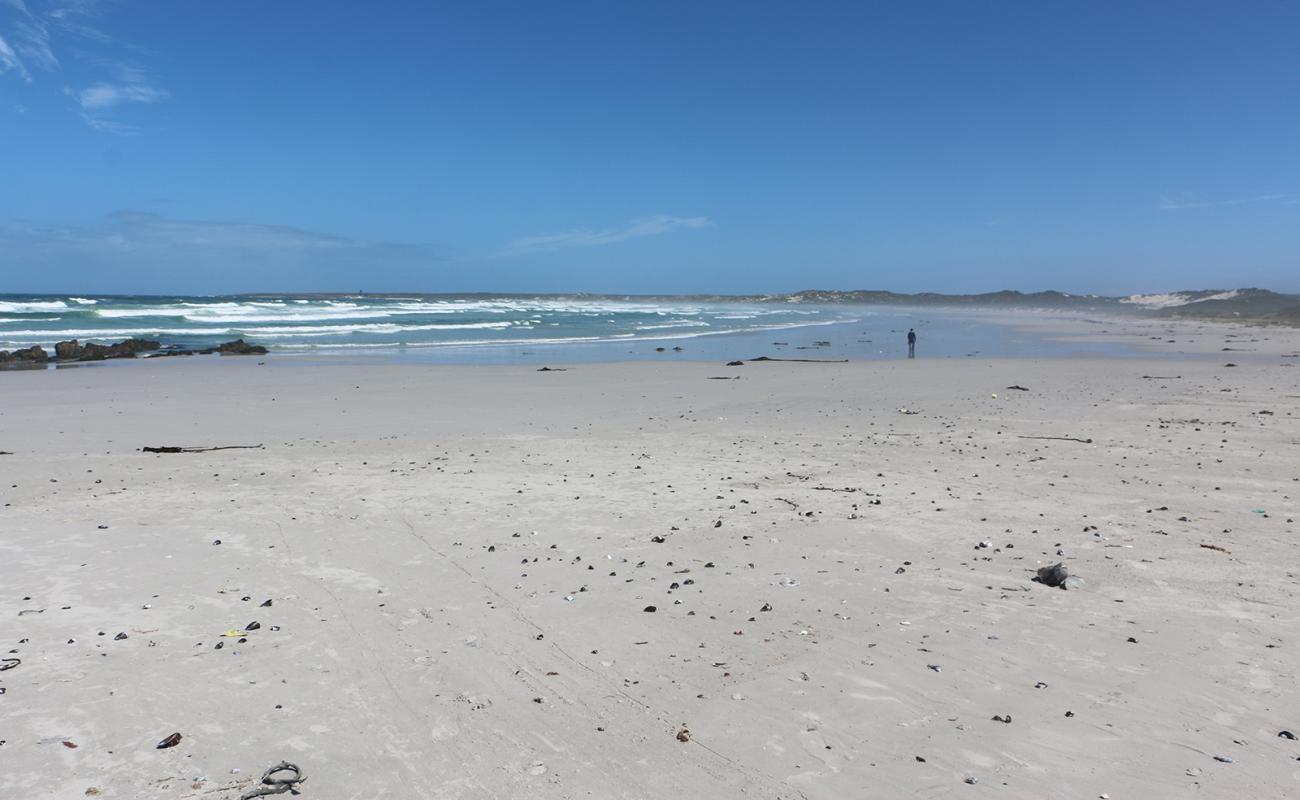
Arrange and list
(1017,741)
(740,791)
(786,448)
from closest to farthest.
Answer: (740,791)
(1017,741)
(786,448)

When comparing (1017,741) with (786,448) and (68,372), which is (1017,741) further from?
(68,372)

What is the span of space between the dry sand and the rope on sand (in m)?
0.07

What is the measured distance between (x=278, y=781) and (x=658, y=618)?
236cm

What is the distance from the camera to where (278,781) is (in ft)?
10.9

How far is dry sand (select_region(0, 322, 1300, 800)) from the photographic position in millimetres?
3482

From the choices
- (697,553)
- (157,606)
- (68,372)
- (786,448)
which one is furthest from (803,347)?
(157,606)

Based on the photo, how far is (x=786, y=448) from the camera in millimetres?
10422

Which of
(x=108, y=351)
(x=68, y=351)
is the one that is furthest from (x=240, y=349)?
(x=68, y=351)

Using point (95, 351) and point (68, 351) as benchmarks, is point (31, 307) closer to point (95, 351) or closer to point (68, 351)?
point (95, 351)

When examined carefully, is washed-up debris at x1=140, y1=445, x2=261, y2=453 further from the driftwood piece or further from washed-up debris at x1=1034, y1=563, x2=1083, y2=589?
the driftwood piece

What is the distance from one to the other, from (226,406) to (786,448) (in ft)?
36.4

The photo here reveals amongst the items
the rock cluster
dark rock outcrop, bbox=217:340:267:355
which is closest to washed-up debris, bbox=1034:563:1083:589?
the rock cluster

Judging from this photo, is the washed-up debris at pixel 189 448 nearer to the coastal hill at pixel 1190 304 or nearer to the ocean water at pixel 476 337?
the ocean water at pixel 476 337

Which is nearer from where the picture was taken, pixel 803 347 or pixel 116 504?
pixel 116 504
